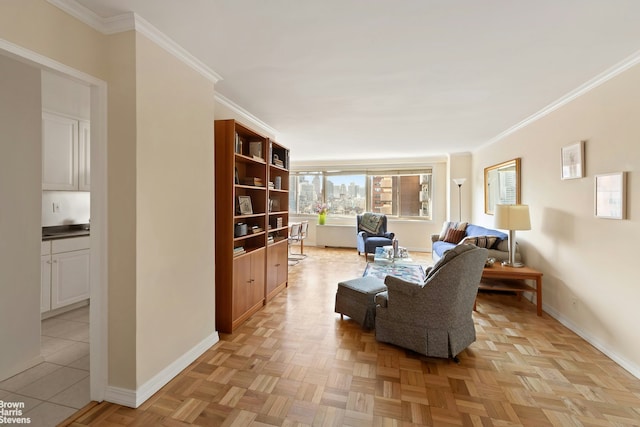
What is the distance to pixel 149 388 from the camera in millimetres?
1901

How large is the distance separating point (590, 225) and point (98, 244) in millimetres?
4077

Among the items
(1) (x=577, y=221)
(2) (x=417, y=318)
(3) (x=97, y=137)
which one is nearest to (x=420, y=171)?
(1) (x=577, y=221)

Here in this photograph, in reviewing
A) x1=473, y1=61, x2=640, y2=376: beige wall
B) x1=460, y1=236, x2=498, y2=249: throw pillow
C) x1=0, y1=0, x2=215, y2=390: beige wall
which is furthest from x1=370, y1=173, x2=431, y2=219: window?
x1=0, y1=0, x2=215, y2=390: beige wall

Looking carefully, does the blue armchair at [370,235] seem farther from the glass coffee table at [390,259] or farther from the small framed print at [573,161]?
the small framed print at [573,161]

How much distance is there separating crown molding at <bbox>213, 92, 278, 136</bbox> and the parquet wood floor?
98.1 inches

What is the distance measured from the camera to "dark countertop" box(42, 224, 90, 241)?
327 centimetres

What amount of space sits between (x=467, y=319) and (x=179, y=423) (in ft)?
7.41

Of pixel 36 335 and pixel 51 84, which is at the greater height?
pixel 51 84

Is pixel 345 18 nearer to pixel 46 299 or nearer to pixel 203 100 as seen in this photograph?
pixel 203 100

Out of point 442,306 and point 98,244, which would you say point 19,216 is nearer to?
point 98,244

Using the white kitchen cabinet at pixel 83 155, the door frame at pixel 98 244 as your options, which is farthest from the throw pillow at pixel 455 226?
→ the white kitchen cabinet at pixel 83 155

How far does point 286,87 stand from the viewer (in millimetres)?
2838

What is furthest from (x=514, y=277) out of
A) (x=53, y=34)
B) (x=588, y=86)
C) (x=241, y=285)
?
(x=53, y=34)

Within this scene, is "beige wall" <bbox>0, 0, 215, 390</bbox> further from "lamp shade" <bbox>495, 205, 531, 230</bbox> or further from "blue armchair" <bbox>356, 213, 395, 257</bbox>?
"blue armchair" <bbox>356, 213, 395, 257</bbox>
